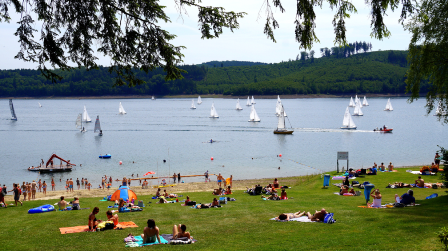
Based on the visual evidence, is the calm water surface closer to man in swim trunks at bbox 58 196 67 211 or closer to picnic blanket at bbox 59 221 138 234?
man in swim trunks at bbox 58 196 67 211

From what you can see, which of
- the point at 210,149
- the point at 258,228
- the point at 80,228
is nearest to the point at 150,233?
the point at 80,228

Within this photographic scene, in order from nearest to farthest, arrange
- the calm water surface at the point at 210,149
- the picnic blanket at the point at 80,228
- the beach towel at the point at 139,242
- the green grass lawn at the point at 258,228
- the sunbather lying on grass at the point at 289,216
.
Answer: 1. the green grass lawn at the point at 258,228
2. the beach towel at the point at 139,242
3. the picnic blanket at the point at 80,228
4. the sunbather lying on grass at the point at 289,216
5. the calm water surface at the point at 210,149

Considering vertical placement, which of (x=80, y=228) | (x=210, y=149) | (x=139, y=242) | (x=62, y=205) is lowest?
(x=210, y=149)

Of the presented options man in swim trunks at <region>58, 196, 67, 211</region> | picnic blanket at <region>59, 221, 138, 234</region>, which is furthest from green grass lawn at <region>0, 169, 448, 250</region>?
man in swim trunks at <region>58, 196, 67, 211</region>

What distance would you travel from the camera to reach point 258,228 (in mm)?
14594

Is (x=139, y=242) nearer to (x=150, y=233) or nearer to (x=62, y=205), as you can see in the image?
(x=150, y=233)

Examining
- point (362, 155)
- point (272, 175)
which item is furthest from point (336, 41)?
point (362, 155)

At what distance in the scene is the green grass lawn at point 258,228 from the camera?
12156 millimetres

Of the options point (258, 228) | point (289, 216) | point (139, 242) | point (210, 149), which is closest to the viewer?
point (139, 242)

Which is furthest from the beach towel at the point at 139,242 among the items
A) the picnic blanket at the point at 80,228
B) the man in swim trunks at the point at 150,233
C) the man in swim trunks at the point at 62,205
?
the man in swim trunks at the point at 62,205

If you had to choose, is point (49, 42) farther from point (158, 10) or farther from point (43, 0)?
point (158, 10)

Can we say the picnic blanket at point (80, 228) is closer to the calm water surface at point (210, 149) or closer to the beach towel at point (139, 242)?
the beach towel at point (139, 242)

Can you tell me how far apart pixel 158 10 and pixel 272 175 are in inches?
1554

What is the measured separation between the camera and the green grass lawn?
1216 centimetres
